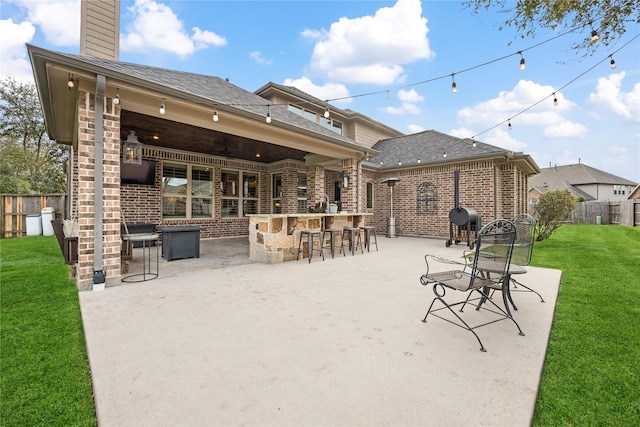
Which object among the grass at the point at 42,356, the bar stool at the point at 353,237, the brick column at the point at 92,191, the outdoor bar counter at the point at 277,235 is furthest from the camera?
the bar stool at the point at 353,237

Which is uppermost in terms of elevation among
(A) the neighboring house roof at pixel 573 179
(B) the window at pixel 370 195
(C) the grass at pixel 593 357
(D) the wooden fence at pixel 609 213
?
(A) the neighboring house roof at pixel 573 179

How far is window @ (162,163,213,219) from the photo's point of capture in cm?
871

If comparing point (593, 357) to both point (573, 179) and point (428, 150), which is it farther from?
point (573, 179)

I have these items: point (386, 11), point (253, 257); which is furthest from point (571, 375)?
point (386, 11)

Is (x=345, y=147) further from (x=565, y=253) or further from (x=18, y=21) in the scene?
(x=18, y=21)

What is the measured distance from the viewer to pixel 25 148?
13875 mm

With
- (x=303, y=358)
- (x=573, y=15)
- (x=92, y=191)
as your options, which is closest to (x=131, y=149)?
(x=92, y=191)

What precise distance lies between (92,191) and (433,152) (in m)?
10.9

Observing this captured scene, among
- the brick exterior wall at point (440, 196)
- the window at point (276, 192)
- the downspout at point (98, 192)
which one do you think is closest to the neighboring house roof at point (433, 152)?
the brick exterior wall at point (440, 196)

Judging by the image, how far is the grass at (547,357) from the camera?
5.05 feet

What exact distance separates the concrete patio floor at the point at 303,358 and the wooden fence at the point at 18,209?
9.68 m

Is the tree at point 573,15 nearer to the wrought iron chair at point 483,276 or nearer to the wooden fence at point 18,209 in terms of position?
the wrought iron chair at point 483,276

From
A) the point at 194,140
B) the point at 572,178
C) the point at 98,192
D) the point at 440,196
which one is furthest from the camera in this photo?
the point at 572,178

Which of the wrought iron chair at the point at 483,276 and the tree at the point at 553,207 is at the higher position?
the tree at the point at 553,207
